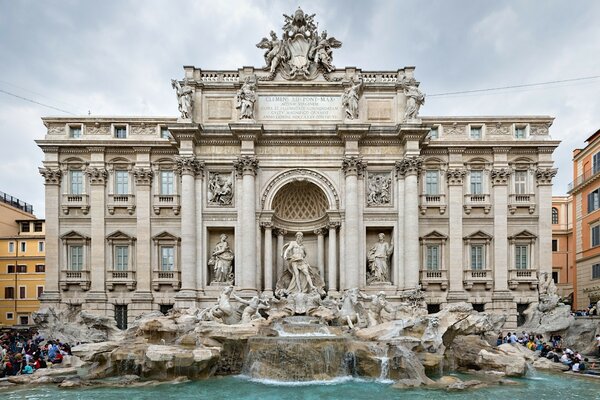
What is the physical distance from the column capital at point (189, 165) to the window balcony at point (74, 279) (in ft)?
29.7

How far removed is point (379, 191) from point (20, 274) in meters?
34.6

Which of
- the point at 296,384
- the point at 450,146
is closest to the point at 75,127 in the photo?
the point at 296,384

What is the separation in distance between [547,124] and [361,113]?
40.1ft

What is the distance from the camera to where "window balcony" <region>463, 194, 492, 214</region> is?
2736 cm

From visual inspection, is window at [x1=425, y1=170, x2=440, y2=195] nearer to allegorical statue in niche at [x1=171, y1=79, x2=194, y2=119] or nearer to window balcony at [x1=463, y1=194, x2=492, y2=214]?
window balcony at [x1=463, y1=194, x2=492, y2=214]

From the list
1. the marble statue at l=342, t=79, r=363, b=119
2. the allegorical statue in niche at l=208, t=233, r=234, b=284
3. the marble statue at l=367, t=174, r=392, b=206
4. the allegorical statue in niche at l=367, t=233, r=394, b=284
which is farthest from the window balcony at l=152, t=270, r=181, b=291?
the marble statue at l=342, t=79, r=363, b=119

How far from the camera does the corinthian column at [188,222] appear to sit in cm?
2492

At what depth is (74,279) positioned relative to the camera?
2684cm

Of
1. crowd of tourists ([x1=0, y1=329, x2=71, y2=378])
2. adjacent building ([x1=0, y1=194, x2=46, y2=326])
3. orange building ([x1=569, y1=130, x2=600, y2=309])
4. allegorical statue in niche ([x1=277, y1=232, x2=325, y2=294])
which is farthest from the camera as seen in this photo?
adjacent building ([x1=0, y1=194, x2=46, y2=326])

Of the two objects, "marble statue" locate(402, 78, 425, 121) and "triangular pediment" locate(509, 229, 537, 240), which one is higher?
"marble statue" locate(402, 78, 425, 121)

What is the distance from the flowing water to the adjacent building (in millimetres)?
27820

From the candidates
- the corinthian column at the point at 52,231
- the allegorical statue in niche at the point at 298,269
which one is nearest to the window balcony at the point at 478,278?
the allegorical statue in niche at the point at 298,269

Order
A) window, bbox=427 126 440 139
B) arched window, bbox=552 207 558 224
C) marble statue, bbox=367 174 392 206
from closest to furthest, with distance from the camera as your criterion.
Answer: marble statue, bbox=367 174 392 206, window, bbox=427 126 440 139, arched window, bbox=552 207 558 224

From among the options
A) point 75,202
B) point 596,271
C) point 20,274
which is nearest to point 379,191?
point 596,271
